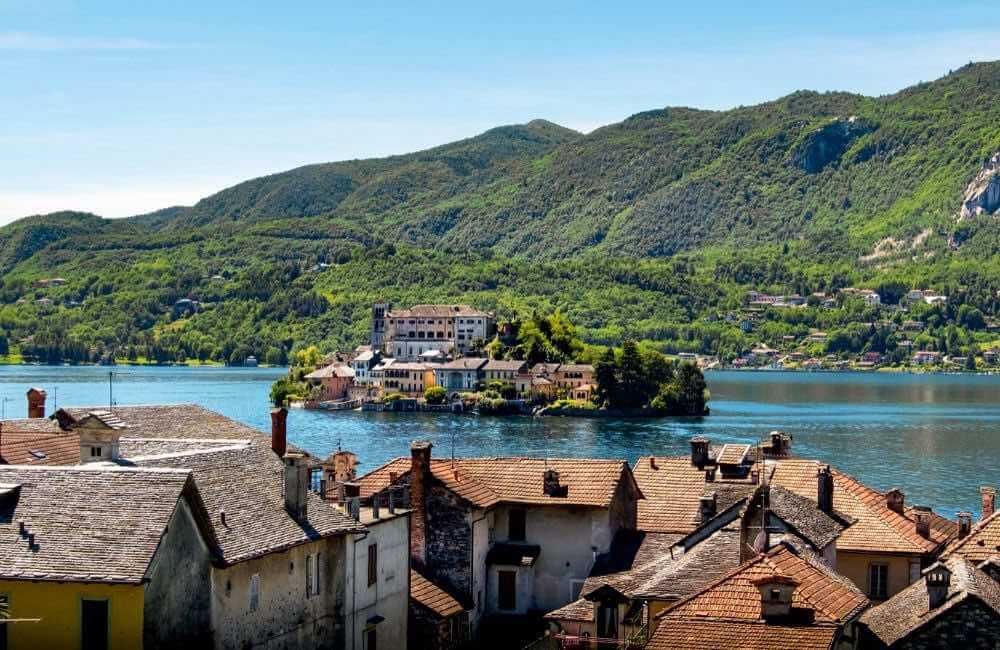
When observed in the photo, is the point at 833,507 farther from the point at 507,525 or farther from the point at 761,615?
the point at 761,615

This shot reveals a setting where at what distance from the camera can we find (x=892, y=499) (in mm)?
43969

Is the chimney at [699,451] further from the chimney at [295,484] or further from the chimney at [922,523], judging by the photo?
the chimney at [295,484]

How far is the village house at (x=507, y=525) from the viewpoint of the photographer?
37.8 m

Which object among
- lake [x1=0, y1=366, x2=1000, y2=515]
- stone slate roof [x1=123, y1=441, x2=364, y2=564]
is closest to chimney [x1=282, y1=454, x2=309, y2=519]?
stone slate roof [x1=123, y1=441, x2=364, y2=564]

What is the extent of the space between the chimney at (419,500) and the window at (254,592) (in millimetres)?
9273

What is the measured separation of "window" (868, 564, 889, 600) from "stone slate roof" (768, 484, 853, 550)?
1241 millimetres

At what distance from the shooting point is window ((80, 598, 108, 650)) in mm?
24953

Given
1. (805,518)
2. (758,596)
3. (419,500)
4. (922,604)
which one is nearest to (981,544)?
(805,518)

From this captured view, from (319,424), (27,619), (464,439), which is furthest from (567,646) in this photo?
(319,424)

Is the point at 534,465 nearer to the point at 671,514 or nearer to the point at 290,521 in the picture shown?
the point at 671,514

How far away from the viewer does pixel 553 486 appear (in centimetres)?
3981

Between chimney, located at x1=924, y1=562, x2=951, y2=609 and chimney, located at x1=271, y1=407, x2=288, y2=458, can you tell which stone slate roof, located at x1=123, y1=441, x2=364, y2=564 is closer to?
chimney, located at x1=271, y1=407, x2=288, y2=458

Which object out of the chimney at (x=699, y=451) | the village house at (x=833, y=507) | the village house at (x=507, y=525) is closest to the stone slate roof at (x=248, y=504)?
the village house at (x=507, y=525)

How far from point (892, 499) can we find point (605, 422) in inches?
5903
